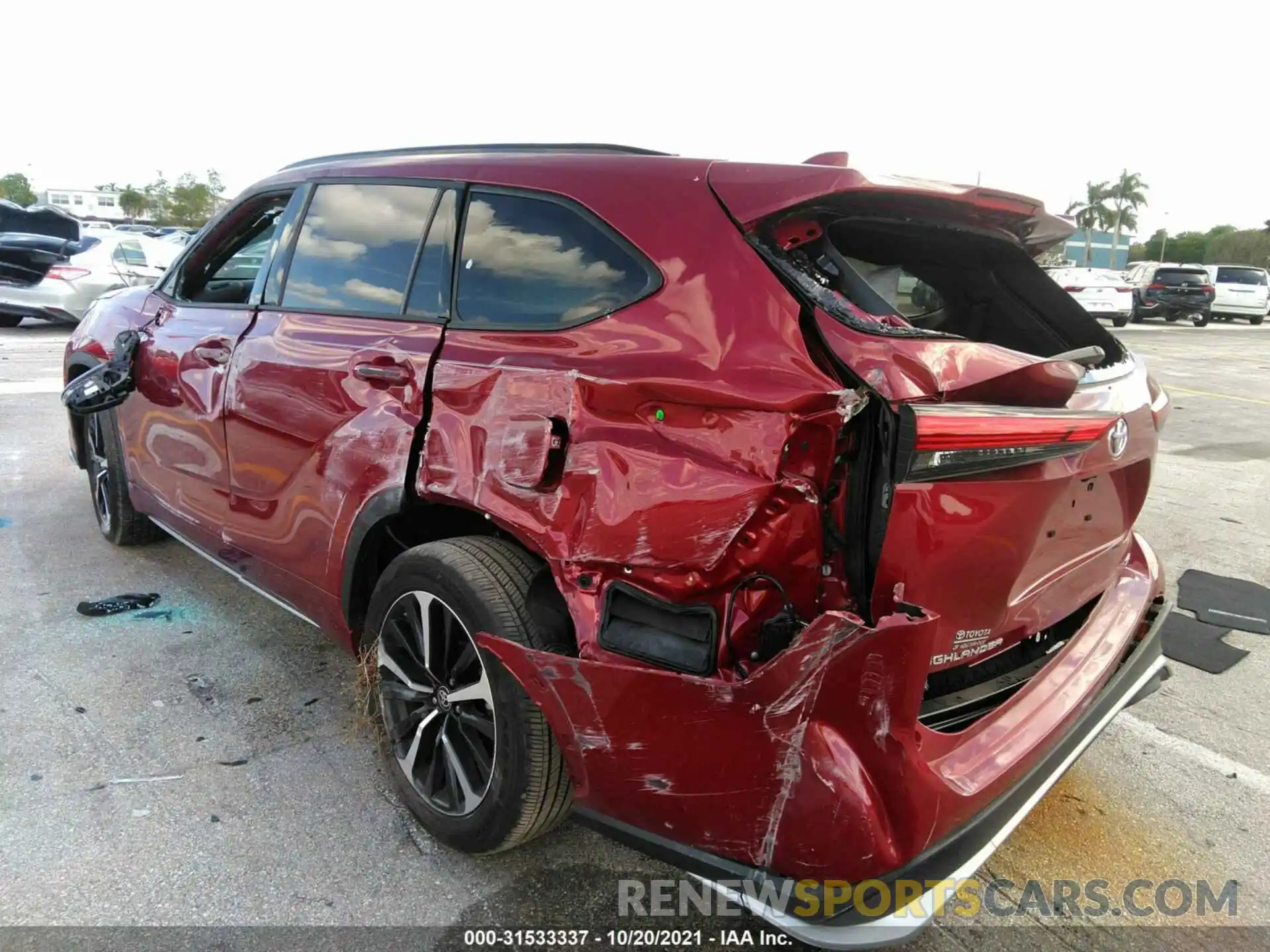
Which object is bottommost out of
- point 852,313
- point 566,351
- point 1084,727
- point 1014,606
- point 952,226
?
point 1084,727

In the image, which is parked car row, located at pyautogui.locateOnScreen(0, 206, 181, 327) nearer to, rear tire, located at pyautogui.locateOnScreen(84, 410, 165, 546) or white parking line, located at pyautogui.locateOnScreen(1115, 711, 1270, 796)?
rear tire, located at pyautogui.locateOnScreen(84, 410, 165, 546)

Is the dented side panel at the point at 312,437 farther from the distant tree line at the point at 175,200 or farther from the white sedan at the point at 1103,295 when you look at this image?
the distant tree line at the point at 175,200

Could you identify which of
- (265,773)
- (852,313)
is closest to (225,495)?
(265,773)

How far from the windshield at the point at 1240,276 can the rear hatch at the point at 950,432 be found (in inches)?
1261

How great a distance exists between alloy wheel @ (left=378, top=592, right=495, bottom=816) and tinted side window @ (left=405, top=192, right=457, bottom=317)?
85 centimetres

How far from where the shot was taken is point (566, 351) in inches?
83.3

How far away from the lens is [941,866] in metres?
1.75

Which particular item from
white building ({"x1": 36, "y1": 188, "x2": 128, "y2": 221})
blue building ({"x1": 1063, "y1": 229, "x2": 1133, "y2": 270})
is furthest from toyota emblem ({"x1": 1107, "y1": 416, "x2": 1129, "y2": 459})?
white building ({"x1": 36, "y1": 188, "x2": 128, "y2": 221})

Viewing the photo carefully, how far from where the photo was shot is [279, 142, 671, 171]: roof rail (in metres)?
2.36

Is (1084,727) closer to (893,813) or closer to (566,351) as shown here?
(893,813)

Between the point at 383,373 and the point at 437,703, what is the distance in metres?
0.98

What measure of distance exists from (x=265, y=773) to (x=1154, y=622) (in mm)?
2925

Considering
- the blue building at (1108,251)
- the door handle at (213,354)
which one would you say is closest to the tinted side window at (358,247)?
the door handle at (213,354)

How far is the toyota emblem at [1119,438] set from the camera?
84.5 inches
